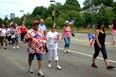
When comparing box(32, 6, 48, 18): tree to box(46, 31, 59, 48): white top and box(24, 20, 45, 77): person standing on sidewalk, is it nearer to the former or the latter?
box(46, 31, 59, 48): white top

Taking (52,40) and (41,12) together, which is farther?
(41,12)

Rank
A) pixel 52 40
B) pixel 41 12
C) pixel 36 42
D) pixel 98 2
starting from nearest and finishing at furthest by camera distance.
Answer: pixel 36 42, pixel 52 40, pixel 41 12, pixel 98 2

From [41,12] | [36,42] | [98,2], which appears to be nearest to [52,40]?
[36,42]

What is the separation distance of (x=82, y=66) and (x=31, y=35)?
3.51 m

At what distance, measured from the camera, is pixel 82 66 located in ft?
52.8

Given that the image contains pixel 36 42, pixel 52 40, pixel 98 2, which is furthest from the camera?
pixel 98 2

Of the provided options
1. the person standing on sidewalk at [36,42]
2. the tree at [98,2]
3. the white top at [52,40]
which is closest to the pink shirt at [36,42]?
the person standing on sidewalk at [36,42]

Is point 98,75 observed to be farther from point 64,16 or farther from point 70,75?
point 64,16

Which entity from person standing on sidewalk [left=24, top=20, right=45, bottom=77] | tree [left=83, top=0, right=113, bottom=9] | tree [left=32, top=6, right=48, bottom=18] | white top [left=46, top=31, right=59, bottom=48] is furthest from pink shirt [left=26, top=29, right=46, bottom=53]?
tree [left=83, top=0, right=113, bottom=9]

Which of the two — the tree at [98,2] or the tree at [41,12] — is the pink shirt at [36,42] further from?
the tree at [98,2]

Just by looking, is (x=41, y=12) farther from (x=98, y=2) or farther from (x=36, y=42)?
(x=36, y=42)

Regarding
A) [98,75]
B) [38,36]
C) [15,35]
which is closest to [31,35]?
[38,36]

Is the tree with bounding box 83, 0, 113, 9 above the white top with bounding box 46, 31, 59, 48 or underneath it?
above

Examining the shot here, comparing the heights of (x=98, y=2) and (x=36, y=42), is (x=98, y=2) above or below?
above
